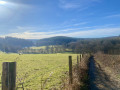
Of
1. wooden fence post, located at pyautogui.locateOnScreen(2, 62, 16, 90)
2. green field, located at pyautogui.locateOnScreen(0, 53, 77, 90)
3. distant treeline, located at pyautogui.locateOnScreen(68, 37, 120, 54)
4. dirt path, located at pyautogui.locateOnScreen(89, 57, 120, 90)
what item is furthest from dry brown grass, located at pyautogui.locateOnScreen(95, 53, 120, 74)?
distant treeline, located at pyautogui.locateOnScreen(68, 37, 120, 54)

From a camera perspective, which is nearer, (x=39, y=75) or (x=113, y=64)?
(x=39, y=75)

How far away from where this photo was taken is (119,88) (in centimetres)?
800

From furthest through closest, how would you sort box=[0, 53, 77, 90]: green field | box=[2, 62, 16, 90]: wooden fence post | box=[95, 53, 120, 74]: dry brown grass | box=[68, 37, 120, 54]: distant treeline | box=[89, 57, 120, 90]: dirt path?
box=[68, 37, 120, 54]: distant treeline, box=[95, 53, 120, 74]: dry brown grass, box=[0, 53, 77, 90]: green field, box=[89, 57, 120, 90]: dirt path, box=[2, 62, 16, 90]: wooden fence post

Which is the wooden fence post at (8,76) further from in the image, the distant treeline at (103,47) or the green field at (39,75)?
the distant treeline at (103,47)

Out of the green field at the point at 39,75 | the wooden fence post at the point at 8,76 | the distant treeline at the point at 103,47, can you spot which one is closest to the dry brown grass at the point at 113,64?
the green field at the point at 39,75

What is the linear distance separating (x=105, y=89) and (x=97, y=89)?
494 mm

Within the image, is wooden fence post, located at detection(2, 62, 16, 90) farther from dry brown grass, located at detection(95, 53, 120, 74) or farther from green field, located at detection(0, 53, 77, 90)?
dry brown grass, located at detection(95, 53, 120, 74)

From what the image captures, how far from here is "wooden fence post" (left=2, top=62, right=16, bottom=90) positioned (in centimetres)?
256

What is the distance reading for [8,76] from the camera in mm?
2590

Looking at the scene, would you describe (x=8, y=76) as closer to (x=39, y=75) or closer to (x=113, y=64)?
(x=39, y=75)

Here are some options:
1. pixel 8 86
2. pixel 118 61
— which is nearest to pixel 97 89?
pixel 8 86

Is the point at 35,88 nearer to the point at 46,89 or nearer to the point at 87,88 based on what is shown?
the point at 46,89

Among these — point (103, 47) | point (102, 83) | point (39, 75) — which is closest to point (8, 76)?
point (39, 75)

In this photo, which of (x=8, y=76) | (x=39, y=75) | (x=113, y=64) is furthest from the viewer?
(x=113, y=64)
